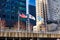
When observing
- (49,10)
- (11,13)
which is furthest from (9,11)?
(49,10)

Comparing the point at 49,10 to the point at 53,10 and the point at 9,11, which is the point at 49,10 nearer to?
the point at 53,10

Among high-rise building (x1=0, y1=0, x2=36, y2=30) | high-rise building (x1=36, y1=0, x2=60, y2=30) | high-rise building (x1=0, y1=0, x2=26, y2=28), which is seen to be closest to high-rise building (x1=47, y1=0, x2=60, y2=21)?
high-rise building (x1=36, y1=0, x2=60, y2=30)

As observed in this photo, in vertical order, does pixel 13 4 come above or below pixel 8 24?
above

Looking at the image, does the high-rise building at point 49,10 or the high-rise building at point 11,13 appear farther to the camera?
the high-rise building at point 49,10

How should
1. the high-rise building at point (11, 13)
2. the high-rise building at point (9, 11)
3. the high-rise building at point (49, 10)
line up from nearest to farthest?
the high-rise building at point (11, 13) < the high-rise building at point (9, 11) < the high-rise building at point (49, 10)

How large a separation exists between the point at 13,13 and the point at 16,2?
696 centimetres

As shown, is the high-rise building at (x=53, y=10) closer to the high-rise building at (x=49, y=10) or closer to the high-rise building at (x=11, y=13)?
the high-rise building at (x=49, y=10)

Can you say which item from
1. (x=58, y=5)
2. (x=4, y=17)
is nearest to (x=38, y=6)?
(x=58, y=5)

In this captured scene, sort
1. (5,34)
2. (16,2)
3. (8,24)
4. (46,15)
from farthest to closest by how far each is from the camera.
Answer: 1. (46,15)
2. (16,2)
3. (8,24)
4. (5,34)

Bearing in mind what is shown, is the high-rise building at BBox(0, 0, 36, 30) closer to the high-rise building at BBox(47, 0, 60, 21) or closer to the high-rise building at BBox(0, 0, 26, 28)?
the high-rise building at BBox(0, 0, 26, 28)

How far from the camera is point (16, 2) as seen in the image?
433 ft

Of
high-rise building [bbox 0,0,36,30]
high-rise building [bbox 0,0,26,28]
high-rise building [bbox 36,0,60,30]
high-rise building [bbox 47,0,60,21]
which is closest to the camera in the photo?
high-rise building [bbox 0,0,36,30]

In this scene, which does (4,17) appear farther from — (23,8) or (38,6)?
(38,6)

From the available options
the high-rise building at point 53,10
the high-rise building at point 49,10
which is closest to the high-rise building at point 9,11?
the high-rise building at point 49,10
